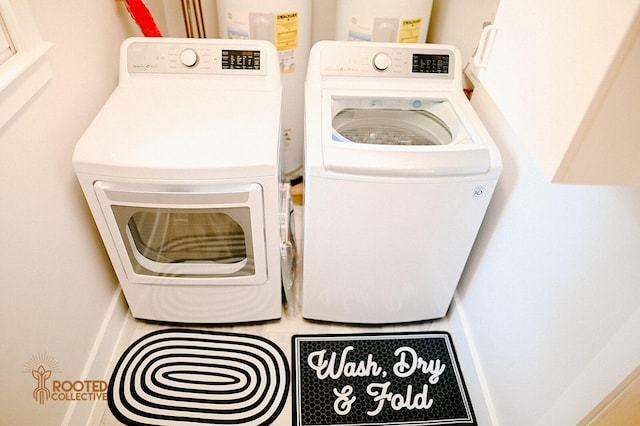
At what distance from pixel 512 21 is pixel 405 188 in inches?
22.8

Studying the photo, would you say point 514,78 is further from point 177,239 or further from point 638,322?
point 177,239

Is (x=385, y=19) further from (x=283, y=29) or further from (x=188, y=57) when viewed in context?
(x=188, y=57)

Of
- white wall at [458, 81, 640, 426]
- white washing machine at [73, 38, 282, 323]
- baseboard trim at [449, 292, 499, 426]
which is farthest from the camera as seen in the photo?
baseboard trim at [449, 292, 499, 426]

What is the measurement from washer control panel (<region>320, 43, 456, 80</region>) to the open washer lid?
106 mm

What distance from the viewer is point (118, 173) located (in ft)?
4.00

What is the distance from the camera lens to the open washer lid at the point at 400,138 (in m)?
1.25

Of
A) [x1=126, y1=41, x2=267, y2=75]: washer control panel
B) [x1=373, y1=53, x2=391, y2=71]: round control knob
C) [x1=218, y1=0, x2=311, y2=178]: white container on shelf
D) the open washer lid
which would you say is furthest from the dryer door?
[x1=218, y1=0, x2=311, y2=178]: white container on shelf

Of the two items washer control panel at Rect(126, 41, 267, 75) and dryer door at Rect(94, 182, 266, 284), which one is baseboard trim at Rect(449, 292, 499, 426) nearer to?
dryer door at Rect(94, 182, 266, 284)

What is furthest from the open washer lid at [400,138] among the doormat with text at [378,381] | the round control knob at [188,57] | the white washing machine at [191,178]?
the doormat with text at [378,381]

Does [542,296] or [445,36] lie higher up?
[445,36]

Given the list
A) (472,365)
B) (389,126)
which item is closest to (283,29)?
(389,126)

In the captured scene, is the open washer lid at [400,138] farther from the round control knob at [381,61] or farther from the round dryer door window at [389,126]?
the round control knob at [381,61]

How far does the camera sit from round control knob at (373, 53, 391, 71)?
157 cm

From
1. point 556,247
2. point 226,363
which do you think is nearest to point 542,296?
point 556,247
